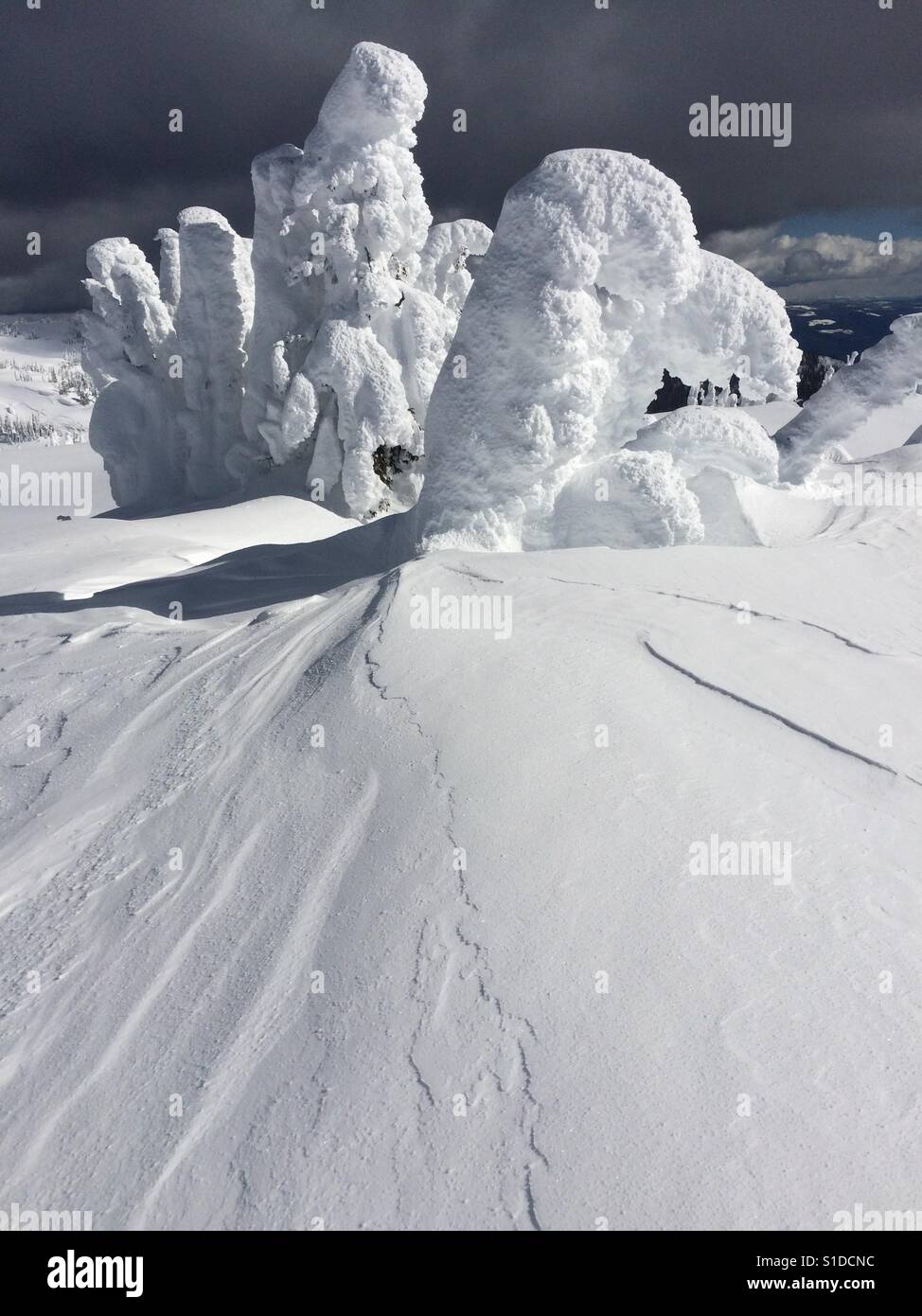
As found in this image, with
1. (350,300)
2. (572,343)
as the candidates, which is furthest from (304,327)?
(572,343)

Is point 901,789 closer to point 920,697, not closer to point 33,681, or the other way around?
point 920,697

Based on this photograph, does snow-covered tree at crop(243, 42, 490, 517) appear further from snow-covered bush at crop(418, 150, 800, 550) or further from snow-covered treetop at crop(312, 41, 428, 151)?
snow-covered bush at crop(418, 150, 800, 550)

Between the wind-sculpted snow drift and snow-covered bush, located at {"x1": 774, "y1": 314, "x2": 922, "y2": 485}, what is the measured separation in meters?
8.51

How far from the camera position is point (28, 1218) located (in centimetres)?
270

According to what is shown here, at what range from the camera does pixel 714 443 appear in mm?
8438

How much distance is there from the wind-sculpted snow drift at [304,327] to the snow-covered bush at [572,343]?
815cm

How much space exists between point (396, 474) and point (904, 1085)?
14.9 meters

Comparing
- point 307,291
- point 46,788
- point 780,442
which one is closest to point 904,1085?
point 46,788

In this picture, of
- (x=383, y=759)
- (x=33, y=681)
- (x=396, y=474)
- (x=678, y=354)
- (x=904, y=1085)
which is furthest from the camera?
(x=396, y=474)

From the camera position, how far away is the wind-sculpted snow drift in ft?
48.5

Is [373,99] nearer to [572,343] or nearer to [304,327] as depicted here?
[304,327]

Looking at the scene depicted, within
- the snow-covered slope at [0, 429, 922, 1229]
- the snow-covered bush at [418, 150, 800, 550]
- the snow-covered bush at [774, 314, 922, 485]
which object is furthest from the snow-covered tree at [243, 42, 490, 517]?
the snow-covered slope at [0, 429, 922, 1229]

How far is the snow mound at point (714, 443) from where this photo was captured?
8.38 meters

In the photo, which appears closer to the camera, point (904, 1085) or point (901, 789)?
point (904, 1085)
